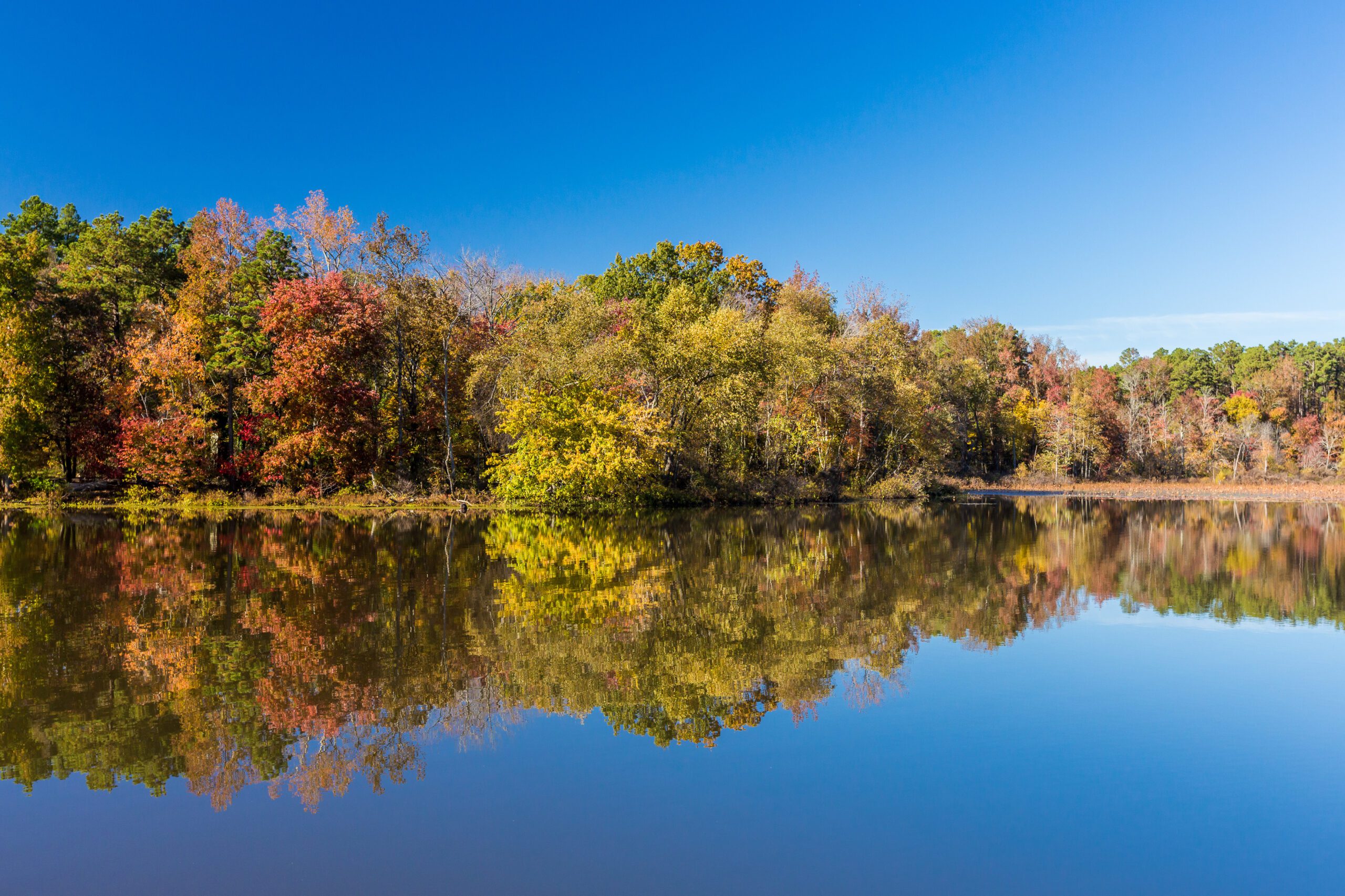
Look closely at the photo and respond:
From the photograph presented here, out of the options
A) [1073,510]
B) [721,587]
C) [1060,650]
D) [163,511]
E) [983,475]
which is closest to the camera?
[1060,650]

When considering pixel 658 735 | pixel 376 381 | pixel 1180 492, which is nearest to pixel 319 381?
pixel 376 381

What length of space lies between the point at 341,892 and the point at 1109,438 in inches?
2910

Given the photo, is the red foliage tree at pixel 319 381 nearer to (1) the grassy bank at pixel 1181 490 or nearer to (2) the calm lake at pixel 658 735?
(2) the calm lake at pixel 658 735

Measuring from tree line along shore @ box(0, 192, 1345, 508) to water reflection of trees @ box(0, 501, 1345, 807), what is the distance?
8839mm

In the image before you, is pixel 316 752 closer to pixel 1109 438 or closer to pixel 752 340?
pixel 752 340

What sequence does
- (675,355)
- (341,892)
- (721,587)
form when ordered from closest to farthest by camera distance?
(341,892) < (721,587) < (675,355)

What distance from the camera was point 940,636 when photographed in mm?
10883

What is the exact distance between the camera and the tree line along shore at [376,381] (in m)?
31.3

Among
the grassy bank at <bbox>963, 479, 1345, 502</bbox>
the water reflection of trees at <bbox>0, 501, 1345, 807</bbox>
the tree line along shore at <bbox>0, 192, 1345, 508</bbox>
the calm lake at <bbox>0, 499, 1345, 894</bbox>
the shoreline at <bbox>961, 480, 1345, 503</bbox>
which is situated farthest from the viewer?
the grassy bank at <bbox>963, 479, 1345, 502</bbox>

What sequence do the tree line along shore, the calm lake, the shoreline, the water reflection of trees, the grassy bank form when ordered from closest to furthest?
the calm lake, the water reflection of trees, the tree line along shore, the shoreline, the grassy bank

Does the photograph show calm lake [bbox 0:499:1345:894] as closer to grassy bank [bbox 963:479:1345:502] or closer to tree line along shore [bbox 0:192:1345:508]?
tree line along shore [bbox 0:192:1345:508]

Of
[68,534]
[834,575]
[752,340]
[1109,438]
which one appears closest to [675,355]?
[752,340]

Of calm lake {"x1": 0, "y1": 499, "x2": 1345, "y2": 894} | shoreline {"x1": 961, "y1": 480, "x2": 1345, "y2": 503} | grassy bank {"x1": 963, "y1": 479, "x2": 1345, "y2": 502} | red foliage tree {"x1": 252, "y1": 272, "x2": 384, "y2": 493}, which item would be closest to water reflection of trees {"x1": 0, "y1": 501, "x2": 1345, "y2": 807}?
calm lake {"x1": 0, "y1": 499, "x2": 1345, "y2": 894}

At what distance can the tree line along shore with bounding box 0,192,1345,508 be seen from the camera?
3134 cm
